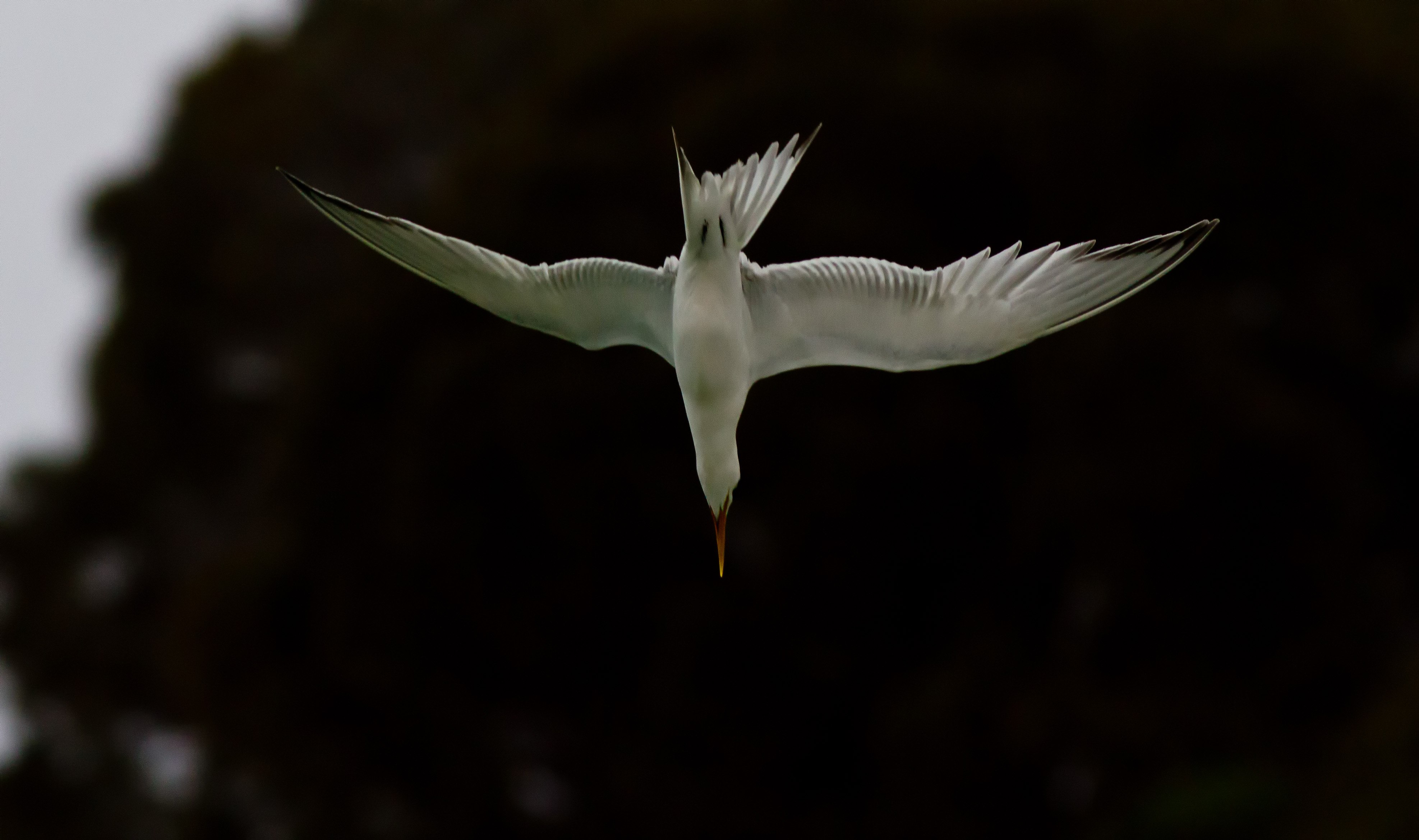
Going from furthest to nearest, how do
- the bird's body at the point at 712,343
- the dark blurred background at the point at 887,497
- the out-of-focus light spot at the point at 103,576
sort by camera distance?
the out-of-focus light spot at the point at 103,576 < the dark blurred background at the point at 887,497 < the bird's body at the point at 712,343

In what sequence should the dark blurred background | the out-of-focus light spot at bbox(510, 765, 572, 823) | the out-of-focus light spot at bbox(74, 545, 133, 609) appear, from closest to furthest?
1. the dark blurred background
2. the out-of-focus light spot at bbox(510, 765, 572, 823)
3. the out-of-focus light spot at bbox(74, 545, 133, 609)

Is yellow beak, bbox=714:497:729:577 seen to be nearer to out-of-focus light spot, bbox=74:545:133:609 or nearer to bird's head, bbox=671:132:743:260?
bird's head, bbox=671:132:743:260

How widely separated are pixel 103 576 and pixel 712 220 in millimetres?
18606

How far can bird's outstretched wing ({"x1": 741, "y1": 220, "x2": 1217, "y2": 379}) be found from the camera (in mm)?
4949

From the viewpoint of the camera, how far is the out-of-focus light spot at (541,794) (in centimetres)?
1798

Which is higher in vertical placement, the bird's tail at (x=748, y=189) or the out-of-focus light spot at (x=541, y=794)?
the out-of-focus light spot at (x=541, y=794)

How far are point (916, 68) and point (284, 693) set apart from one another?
770cm

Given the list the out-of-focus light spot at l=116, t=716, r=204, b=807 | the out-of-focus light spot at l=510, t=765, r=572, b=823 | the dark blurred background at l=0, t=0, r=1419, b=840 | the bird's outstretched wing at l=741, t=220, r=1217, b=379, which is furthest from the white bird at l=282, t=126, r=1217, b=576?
the out-of-focus light spot at l=116, t=716, r=204, b=807

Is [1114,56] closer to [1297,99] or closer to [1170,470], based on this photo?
[1297,99]

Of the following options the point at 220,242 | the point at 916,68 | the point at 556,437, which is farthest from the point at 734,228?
the point at 220,242

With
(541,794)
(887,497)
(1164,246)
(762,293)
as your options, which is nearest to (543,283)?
(762,293)

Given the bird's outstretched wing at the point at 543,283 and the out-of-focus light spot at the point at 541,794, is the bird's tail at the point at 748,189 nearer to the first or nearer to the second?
the bird's outstretched wing at the point at 543,283

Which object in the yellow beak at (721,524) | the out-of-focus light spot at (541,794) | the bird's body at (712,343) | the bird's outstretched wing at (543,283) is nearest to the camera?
the bird's body at (712,343)

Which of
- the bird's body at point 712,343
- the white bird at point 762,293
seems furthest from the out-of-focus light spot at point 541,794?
the bird's body at point 712,343
